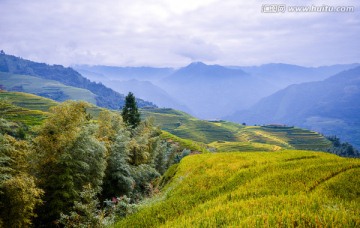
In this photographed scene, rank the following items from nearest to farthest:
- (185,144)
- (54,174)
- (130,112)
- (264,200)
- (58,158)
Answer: (264,200) → (58,158) → (54,174) → (130,112) → (185,144)

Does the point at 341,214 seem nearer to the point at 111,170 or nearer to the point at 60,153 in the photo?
the point at 60,153

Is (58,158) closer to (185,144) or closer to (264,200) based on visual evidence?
(264,200)

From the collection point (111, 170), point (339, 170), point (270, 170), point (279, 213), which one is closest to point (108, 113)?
point (111, 170)

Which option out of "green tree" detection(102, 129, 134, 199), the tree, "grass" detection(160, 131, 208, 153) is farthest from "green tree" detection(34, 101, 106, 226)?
"grass" detection(160, 131, 208, 153)

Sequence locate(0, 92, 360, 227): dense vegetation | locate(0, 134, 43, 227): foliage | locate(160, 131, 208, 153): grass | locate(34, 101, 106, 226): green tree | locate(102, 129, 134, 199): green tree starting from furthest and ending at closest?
locate(160, 131, 208, 153): grass < locate(102, 129, 134, 199): green tree < locate(34, 101, 106, 226): green tree < locate(0, 134, 43, 227): foliage < locate(0, 92, 360, 227): dense vegetation

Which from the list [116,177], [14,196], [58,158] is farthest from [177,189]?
[116,177]

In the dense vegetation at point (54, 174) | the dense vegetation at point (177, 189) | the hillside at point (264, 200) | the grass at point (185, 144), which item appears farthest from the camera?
the grass at point (185, 144)

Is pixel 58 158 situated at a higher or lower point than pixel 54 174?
higher

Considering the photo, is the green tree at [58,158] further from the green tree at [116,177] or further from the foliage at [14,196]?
the green tree at [116,177]

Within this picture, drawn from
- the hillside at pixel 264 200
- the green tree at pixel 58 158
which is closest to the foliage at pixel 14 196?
the green tree at pixel 58 158

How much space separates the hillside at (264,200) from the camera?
30.8 feet

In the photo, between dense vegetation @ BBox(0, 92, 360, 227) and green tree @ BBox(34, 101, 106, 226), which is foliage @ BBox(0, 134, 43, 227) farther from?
green tree @ BBox(34, 101, 106, 226)

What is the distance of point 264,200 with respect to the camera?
12391 mm

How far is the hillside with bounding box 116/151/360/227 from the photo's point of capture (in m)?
9.38
